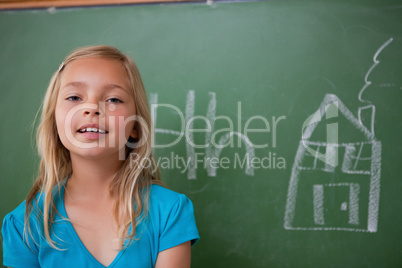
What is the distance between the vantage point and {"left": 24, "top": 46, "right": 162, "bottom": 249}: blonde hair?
37.8 inches

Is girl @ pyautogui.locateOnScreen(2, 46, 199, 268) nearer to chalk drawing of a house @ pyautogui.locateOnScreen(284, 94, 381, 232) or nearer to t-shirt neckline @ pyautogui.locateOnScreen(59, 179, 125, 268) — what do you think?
t-shirt neckline @ pyautogui.locateOnScreen(59, 179, 125, 268)

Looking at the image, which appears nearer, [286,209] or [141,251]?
[141,251]

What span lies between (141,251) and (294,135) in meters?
0.72

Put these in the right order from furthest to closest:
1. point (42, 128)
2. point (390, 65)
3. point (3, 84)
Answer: point (3, 84) → point (390, 65) → point (42, 128)

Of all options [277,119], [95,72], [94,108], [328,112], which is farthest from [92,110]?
[328,112]

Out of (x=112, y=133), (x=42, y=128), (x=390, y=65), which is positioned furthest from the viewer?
(x=390, y=65)

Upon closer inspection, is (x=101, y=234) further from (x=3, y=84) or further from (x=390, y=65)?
(x=390, y=65)

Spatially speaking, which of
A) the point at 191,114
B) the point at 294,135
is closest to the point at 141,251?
the point at 191,114

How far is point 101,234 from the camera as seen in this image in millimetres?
958

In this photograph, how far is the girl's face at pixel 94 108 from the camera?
921mm

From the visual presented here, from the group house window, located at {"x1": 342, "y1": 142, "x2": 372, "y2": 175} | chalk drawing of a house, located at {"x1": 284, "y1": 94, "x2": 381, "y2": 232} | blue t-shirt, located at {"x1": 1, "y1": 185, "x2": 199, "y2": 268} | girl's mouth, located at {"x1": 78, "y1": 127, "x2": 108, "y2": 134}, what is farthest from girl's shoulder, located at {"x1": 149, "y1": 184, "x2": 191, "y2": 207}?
house window, located at {"x1": 342, "y1": 142, "x2": 372, "y2": 175}

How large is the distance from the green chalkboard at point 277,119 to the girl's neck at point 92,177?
408 mm

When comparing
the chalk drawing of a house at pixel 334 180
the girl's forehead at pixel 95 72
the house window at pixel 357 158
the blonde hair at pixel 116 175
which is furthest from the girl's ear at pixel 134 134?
the house window at pixel 357 158

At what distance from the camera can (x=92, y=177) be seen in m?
1.00
